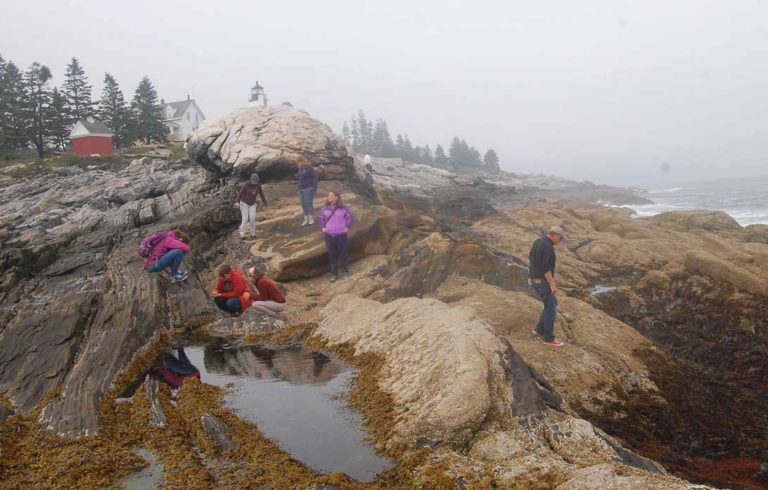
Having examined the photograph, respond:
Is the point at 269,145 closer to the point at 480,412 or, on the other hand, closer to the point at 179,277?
the point at 179,277

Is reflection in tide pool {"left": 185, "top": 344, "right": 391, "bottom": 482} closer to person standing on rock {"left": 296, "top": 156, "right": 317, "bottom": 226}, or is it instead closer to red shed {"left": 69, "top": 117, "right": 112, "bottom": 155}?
person standing on rock {"left": 296, "top": 156, "right": 317, "bottom": 226}

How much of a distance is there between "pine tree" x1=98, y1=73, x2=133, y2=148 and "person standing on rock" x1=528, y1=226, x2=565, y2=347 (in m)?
70.2

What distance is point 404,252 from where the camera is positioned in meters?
16.0

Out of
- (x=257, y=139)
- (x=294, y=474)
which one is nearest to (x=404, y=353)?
(x=294, y=474)

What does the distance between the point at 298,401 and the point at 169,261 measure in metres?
7.54

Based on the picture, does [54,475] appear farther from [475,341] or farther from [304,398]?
[475,341]

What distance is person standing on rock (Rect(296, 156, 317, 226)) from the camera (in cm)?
1694

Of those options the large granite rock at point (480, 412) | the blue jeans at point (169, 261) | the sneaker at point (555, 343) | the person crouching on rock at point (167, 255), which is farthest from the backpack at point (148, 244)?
the sneaker at point (555, 343)

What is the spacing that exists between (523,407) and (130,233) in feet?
48.8

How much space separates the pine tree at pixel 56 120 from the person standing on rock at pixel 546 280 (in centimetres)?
6962

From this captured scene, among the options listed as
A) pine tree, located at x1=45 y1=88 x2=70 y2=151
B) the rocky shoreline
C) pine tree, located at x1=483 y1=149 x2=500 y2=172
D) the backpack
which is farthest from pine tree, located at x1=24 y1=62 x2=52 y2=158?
pine tree, located at x1=483 y1=149 x2=500 y2=172

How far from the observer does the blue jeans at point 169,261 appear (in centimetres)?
1343

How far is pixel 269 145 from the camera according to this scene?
21203 mm

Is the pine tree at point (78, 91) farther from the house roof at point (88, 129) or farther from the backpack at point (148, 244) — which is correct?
the backpack at point (148, 244)
